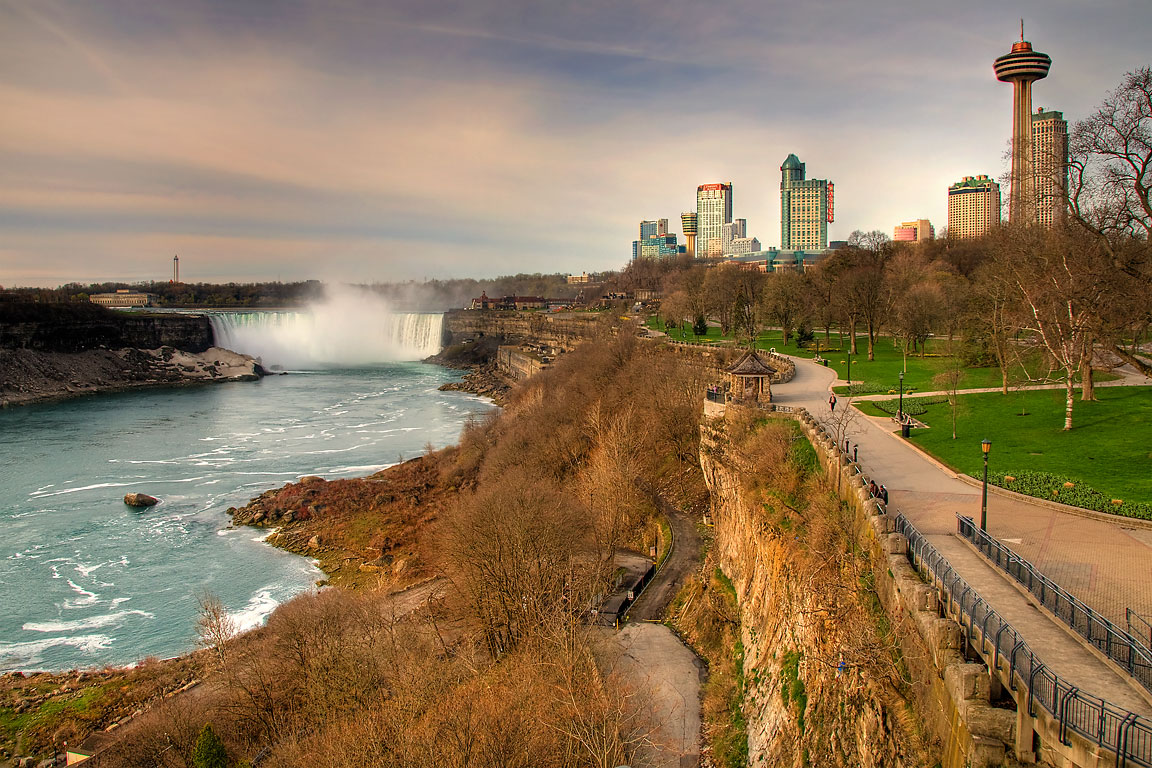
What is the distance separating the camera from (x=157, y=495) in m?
35.7

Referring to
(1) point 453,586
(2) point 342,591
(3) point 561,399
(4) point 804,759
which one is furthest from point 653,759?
(3) point 561,399

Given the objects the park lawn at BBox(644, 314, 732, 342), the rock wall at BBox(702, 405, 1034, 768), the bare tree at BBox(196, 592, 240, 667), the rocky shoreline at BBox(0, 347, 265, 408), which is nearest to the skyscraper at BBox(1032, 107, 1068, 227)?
the rock wall at BBox(702, 405, 1034, 768)

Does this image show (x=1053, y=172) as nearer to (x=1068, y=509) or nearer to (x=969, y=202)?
(x=1068, y=509)

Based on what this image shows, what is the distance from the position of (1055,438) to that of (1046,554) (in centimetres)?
902

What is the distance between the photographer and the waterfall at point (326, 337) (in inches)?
3964

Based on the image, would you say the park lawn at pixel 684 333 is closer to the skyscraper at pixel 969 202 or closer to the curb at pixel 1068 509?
the curb at pixel 1068 509

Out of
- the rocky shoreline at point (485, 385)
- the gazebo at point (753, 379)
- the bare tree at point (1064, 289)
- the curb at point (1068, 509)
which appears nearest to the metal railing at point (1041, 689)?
the curb at point (1068, 509)

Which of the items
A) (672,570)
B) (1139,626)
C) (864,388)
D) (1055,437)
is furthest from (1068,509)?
(864,388)

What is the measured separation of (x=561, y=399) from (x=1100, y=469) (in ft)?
86.5

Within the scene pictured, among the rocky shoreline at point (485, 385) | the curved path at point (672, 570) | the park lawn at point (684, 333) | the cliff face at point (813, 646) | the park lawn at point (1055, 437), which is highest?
the park lawn at point (684, 333)

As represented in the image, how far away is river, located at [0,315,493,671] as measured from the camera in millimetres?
23241

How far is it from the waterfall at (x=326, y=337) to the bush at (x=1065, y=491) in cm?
9197

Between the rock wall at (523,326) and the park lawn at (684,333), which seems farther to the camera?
the rock wall at (523,326)

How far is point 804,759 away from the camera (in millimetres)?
11695
